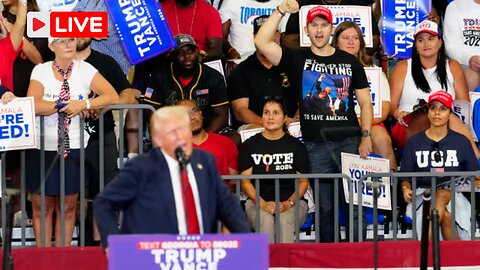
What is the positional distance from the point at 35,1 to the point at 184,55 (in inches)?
64.3

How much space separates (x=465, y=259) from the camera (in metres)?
13.1

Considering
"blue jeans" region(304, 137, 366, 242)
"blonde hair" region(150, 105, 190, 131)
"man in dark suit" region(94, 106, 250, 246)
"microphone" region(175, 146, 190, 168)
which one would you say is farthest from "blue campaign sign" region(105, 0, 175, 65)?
"microphone" region(175, 146, 190, 168)

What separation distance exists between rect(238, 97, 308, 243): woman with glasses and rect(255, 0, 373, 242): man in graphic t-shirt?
8.9 inches

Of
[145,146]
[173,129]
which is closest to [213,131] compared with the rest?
[145,146]

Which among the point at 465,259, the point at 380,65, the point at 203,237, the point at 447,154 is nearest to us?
the point at 203,237

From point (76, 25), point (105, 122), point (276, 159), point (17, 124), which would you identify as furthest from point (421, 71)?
point (17, 124)

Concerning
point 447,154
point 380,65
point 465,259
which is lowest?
point 465,259

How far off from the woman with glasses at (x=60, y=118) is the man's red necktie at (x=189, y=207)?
12.7 feet

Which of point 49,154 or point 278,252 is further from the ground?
point 49,154

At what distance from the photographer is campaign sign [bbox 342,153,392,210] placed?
44.5 feet

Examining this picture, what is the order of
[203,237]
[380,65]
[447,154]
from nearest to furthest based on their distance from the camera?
[203,237] → [447,154] → [380,65]

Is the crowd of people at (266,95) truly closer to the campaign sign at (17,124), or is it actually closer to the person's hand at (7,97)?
the person's hand at (7,97)

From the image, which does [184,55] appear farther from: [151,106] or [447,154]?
[447,154]

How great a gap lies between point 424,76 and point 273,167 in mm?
2238
